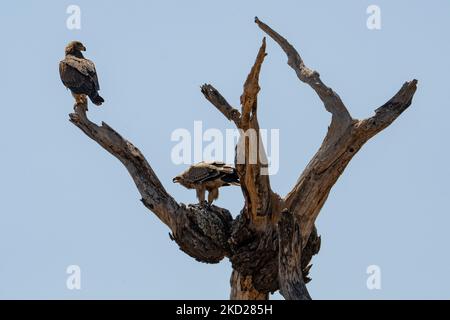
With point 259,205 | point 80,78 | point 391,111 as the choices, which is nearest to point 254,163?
point 259,205

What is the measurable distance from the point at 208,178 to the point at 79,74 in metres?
2.58

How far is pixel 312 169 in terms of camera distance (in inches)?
669

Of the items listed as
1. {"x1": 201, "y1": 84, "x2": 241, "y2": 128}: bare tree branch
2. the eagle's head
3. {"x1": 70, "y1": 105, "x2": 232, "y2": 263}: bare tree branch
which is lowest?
Result: {"x1": 70, "y1": 105, "x2": 232, "y2": 263}: bare tree branch

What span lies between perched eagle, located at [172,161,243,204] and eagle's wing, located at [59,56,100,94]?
1.77 meters

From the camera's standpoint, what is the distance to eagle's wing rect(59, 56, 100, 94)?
1855cm

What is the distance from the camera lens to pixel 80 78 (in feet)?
61.4

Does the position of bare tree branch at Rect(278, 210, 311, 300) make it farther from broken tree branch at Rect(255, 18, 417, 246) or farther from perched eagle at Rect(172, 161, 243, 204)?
perched eagle at Rect(172, 161, 243, 204)

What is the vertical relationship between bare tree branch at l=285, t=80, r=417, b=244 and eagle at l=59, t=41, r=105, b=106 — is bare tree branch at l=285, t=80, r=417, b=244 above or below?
below

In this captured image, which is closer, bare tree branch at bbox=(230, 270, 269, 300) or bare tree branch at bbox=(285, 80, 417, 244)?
bare tree branch at bbox=(285, 80, 417, 244)

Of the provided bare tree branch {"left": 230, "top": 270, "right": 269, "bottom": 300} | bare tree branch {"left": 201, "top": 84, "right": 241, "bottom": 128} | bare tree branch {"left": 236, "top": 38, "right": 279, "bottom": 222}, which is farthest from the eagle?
bare tree branch {"left": 230, "top": 270, "right": 269, "bottom": 300}
